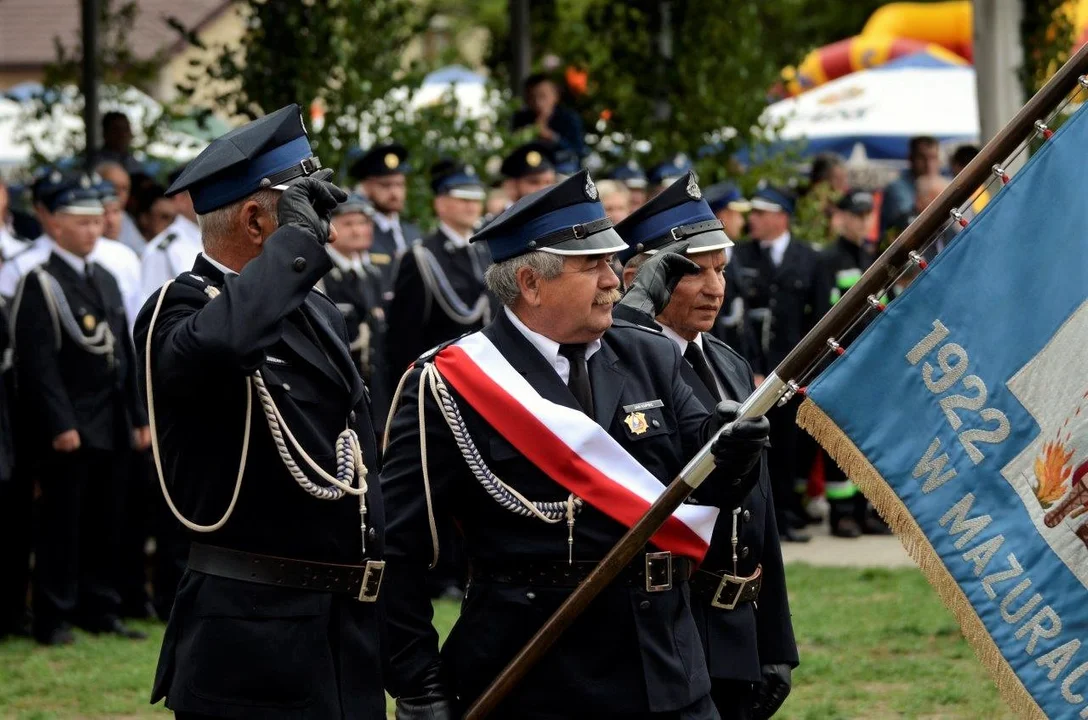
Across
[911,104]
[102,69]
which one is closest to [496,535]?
[102,69]

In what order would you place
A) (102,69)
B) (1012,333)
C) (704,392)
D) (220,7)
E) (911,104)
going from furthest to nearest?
(220,7), (911,104), (102,69), (704,392), (1012,333)

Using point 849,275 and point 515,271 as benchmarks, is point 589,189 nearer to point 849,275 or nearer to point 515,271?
point 515,271

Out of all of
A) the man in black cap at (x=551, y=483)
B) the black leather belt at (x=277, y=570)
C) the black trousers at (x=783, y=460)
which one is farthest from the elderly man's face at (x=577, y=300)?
the black trousers at (x=783, y=460)

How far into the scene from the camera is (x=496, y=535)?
4438 mm

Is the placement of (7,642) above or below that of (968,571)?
below

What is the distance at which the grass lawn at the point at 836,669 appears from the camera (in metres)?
7.85

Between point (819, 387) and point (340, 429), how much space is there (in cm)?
118

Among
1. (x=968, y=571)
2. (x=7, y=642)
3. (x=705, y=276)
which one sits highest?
(x=705, y=276)

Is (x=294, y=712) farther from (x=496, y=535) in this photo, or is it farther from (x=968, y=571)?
(x=968, y=571)

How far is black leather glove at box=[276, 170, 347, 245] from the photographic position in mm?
4145

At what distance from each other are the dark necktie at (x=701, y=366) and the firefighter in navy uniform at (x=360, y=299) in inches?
205

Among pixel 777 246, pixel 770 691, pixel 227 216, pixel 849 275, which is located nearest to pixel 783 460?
pixel 849 275

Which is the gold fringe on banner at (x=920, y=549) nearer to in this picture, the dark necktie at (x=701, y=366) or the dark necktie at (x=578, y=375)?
the dark necktie at (x=578, y=375)

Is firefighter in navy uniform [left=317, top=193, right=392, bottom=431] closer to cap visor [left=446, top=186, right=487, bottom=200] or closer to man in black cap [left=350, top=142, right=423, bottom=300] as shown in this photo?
cap visor [left=446, top=186, right=487, bottom=200]
